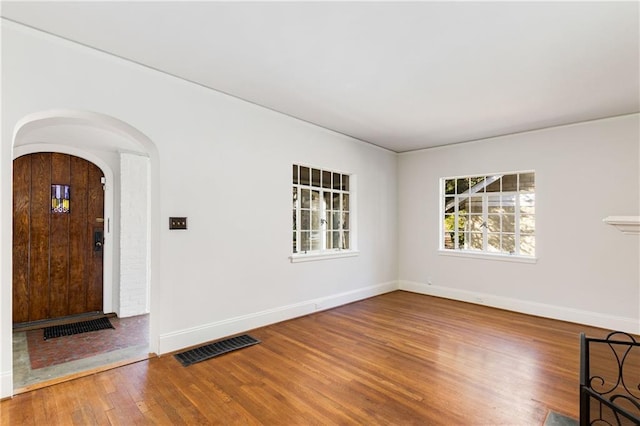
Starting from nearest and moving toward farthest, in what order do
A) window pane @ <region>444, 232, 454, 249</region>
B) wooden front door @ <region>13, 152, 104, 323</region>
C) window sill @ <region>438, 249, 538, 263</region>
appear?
wooden front door @ <region>13, 152, 104, 323</region> → window sill @ <region>438, 249, 538, 263</region> → window pane @ <region>444, 232, 454, 249</region>

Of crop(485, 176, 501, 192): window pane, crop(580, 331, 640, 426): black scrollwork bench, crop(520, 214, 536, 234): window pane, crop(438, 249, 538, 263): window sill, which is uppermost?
crop(485, 176, 501, 192): window pane

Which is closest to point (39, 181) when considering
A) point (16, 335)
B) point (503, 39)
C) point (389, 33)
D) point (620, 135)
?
point (16, 335)

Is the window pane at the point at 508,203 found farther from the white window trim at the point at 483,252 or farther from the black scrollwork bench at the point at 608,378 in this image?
the black scrollwork bench at the point at 608,378

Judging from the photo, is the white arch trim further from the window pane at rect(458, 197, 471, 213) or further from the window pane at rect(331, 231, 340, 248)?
the window pane at rect(458, 197, 471, 213)

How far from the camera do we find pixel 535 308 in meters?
4.78

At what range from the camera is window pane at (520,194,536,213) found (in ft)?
16.2

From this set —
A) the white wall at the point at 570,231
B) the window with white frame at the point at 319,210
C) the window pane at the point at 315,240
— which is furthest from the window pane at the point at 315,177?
the white wall at the point at 570,231

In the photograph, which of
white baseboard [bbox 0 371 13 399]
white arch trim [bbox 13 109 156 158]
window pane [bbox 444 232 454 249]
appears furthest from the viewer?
window pane [bbox 444 232 454 249]

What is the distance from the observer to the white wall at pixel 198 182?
2.52 m

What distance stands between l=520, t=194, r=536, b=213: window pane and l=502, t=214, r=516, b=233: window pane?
0.60 feet

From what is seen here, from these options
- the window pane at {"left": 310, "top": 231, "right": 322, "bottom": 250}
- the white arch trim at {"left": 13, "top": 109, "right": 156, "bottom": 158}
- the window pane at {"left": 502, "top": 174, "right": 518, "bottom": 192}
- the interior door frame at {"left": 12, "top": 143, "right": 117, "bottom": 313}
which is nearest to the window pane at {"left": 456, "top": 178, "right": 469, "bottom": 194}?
the window pane at {"left": 502, "top": 174, "right": 518, "bottom": 192}

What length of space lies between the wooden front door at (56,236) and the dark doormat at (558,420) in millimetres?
5486

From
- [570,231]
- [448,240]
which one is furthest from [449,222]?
[570,231]

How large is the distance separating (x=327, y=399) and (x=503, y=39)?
10.2 feet
